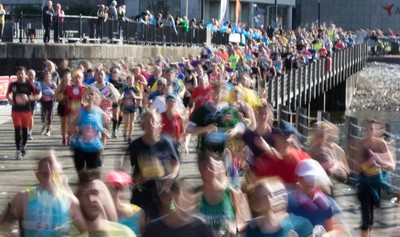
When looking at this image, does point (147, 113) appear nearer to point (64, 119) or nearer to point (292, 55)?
point (64, 119)

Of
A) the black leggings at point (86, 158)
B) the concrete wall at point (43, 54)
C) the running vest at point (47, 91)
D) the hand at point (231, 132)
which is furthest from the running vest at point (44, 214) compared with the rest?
the concrete wall at point (43, 54)

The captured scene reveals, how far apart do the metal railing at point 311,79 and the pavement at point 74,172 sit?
773cm

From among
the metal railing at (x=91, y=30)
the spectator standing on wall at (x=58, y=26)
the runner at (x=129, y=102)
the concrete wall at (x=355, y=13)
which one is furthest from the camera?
the concrete wall at (x=355, y=13)

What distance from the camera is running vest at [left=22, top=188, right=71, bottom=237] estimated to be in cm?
807

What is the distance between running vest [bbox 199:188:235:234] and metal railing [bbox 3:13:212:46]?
80.7ft

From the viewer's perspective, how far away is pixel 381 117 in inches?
2141

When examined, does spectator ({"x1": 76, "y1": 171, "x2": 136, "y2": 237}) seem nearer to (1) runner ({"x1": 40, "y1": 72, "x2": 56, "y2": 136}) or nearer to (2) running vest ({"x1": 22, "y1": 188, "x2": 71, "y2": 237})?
(2) running vest ({"x1": 22, "y1": 188, "x2": 71, "y2": 237})

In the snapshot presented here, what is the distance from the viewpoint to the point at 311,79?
135 ft

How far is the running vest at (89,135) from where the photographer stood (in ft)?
43.0

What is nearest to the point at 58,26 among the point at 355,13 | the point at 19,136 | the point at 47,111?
the point at 47,111

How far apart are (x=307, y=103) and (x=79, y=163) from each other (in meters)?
31.3

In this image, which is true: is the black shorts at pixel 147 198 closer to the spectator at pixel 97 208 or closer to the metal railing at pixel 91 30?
the spectator at pixel 97 208

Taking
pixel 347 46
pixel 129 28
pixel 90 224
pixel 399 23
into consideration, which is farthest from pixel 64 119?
pixel 399 23

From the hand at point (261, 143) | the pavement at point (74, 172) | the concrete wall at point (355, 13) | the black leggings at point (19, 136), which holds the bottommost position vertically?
the pavement at point (74, 172)
